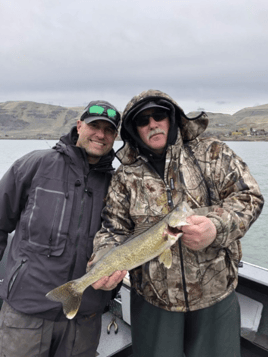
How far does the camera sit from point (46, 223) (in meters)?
2.72

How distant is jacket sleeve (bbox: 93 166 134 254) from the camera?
Result: 2.77m

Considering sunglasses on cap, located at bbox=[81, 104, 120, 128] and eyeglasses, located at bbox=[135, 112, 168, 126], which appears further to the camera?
sunglasses on cap, located at bbox=[81, 104, 120, 128]

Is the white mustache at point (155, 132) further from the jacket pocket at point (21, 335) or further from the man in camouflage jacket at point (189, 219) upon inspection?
the jacket pocket at point (21, 335)

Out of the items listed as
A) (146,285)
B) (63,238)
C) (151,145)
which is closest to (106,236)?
(63,238)

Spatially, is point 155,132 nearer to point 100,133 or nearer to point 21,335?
point 100,133

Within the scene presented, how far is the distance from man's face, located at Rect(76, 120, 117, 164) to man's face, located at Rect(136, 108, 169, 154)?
1.24 feet

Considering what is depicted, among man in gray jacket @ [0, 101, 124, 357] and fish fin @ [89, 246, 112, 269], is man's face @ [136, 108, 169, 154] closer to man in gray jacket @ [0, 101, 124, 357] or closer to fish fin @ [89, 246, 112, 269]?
man in gray jacket @ [0, 101, 124, 357]

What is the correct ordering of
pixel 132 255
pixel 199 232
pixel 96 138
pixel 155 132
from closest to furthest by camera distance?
1. pixel 199 232
2. pixel 132 255
3. pixel 155 132
4. pixel 96 138

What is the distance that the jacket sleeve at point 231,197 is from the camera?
7.72 ft

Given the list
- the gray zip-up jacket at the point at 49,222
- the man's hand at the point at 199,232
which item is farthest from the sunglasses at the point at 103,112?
the man's hand at the point at 199,232

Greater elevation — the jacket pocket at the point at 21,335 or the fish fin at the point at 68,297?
the fish fin at the point at 68,297

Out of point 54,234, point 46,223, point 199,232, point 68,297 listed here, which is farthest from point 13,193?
point 199,232

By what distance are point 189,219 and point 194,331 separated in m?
1.13

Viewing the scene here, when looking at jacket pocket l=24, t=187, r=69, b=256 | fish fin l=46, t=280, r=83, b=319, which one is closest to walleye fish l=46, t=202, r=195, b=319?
fish fin l=46, t=280, r=83, b=319
